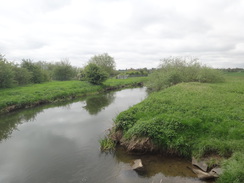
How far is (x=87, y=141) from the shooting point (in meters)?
10.1

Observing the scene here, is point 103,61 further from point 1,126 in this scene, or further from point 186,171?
point 186,171

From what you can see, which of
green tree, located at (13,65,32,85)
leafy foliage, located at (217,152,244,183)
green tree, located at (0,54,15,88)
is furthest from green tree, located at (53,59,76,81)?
leafy foliage, located at (217,152,244,183)

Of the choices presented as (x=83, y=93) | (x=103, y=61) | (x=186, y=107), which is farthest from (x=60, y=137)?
(x=103, y=61)

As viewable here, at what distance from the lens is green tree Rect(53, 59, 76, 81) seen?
2165 inches

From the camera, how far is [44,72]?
1726 inches

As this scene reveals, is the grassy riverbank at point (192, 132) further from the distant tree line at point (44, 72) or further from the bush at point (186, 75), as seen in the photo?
the distant tree line at point (44, 72)

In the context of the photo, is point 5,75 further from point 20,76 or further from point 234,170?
point 234,170

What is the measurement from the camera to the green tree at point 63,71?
55000 millimetres

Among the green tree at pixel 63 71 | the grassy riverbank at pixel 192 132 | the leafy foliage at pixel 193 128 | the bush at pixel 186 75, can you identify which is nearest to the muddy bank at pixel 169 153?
the grassy riverbank at pixel 192 132

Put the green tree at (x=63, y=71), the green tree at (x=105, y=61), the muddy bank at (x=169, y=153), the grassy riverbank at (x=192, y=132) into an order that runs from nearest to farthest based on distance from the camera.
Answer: the muddy bank at (x=169, y=153)
the grassy riverbank at (x=192, y=132)
the green tree at (x=63, y=71)
the green tree at (x=105, y=61)

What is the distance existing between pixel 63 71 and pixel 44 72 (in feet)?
39.6

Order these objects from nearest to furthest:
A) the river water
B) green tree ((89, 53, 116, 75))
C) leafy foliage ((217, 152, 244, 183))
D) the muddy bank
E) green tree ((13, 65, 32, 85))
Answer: leafy foliage ((217, 152, 244, 183))
the muddy bank
the river water
green tree ((13, 65, 32, 85))
green tree ((89, 53, 116, 75))

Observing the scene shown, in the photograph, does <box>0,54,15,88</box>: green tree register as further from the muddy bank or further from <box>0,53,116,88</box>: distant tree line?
the muddy bank

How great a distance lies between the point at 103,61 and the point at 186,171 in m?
66.8
